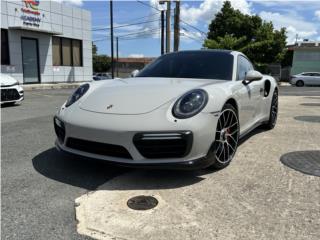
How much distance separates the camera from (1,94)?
854cm

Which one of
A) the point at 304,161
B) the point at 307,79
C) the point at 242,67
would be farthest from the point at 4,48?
the point at 307,79

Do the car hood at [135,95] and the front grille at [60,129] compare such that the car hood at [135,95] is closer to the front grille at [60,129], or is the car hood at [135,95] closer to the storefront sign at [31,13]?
the front grille at [60,129]

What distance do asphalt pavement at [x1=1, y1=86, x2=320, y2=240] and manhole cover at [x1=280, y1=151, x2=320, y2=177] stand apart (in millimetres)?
1204

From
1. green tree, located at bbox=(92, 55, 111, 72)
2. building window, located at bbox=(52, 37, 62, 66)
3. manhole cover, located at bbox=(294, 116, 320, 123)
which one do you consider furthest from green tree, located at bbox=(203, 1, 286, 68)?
green tree, located at bbox=(92, 55, 111, 72)

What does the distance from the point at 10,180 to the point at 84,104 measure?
103 centimetres

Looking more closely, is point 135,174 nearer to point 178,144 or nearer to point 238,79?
point 178,144

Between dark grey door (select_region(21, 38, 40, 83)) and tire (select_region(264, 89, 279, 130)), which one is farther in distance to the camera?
dark grey door (select_region(21, 38, 40, 83))

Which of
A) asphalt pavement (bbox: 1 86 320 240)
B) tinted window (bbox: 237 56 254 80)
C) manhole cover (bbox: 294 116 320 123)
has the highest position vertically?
tinted window (bbox: 237 56 254 80)

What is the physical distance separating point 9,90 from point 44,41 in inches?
505

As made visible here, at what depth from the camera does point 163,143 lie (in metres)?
3.03

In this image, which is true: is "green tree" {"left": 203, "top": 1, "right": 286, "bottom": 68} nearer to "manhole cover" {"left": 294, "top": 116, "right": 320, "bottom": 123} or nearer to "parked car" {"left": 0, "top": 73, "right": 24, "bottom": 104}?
"parked car" {"left": 0, "top": 73, "right": 24, "bottom": 104}

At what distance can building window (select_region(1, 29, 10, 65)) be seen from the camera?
1783 centimetres

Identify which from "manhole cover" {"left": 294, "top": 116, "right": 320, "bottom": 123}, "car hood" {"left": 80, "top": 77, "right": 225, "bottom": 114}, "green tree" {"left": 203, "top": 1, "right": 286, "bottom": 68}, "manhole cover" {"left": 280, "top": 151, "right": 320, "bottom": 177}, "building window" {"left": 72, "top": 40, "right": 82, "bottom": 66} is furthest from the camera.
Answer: "green tree" {"left": 203, "top": 1, "right": 286, "bottom": 68}

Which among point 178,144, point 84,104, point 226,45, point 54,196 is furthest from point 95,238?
point 226,45
